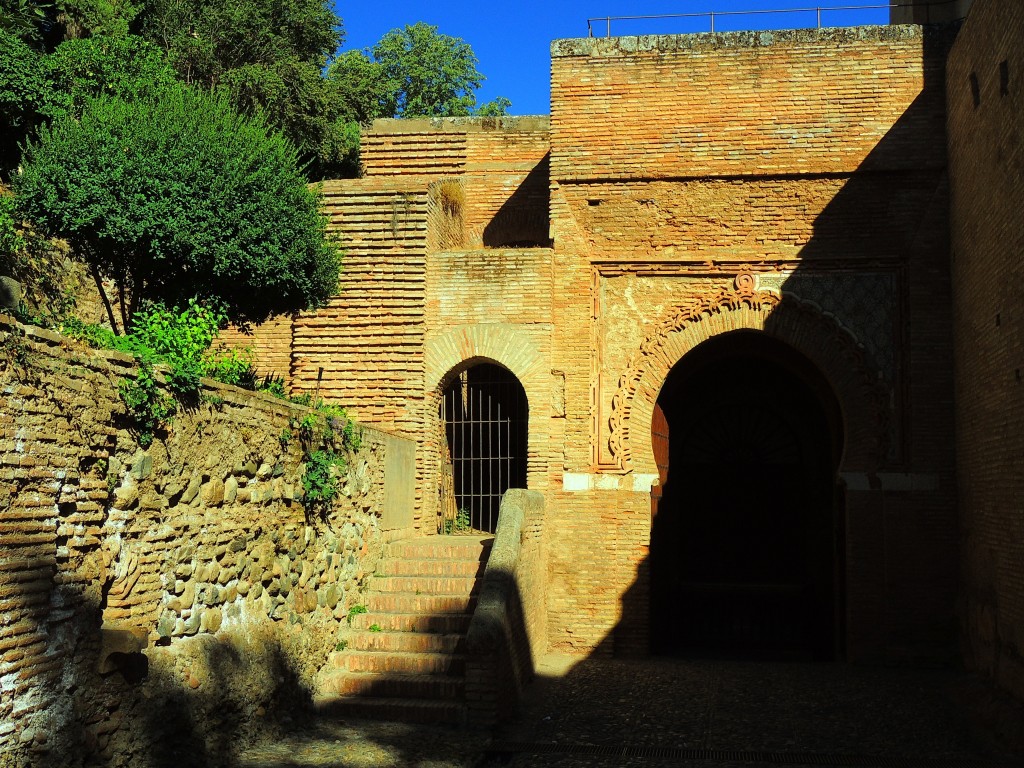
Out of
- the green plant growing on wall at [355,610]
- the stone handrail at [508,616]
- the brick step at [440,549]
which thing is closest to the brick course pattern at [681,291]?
the stone handrail at [508,616]

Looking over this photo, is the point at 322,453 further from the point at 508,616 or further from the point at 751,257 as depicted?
the point at 751,257

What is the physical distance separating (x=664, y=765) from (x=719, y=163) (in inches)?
268

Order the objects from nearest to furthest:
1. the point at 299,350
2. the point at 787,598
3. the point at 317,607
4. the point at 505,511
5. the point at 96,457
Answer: the point at 96,457, the point at 317,607, the point at 505,511, the point at 299,350, the point at 787,598

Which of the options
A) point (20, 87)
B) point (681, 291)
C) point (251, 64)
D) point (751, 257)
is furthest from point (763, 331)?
point (251, 64)

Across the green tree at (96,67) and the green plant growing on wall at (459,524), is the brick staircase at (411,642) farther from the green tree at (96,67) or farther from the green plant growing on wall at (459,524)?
the green tree at (96,67)

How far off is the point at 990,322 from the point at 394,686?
6.24 metres

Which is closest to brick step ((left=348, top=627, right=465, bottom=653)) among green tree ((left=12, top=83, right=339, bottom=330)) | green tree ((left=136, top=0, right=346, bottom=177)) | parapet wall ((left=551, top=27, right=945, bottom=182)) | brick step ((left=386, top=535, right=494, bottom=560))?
brick step ((left=386, top=535, right=494, bottom=560))

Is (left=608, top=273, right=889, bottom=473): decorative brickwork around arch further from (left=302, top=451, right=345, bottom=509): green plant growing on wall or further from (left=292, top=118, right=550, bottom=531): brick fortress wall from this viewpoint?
(left=302, top=451, right=345, bottom=509): green plant growing on wall

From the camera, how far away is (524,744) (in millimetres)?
7617

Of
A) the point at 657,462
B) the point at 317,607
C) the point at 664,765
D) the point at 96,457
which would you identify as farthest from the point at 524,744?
the point at 657,462

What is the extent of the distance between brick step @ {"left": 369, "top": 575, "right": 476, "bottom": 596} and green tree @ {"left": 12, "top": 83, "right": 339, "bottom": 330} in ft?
9.90

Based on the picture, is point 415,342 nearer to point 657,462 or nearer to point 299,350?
point 299,350

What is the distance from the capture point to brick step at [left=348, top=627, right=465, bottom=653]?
860cm

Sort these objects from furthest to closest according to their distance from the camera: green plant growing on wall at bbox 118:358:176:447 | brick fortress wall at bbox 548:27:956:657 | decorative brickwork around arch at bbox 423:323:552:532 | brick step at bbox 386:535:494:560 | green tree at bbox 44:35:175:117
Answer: green tree at bbox 44:35:175:117
decorative brickwork around arch at bbox 423:323:552:532
brick fortress wall at bbox 548:27:956:657
brick step at bbox 386:535:494:560
green plant growing on wall at bbox 118:358:176:447
